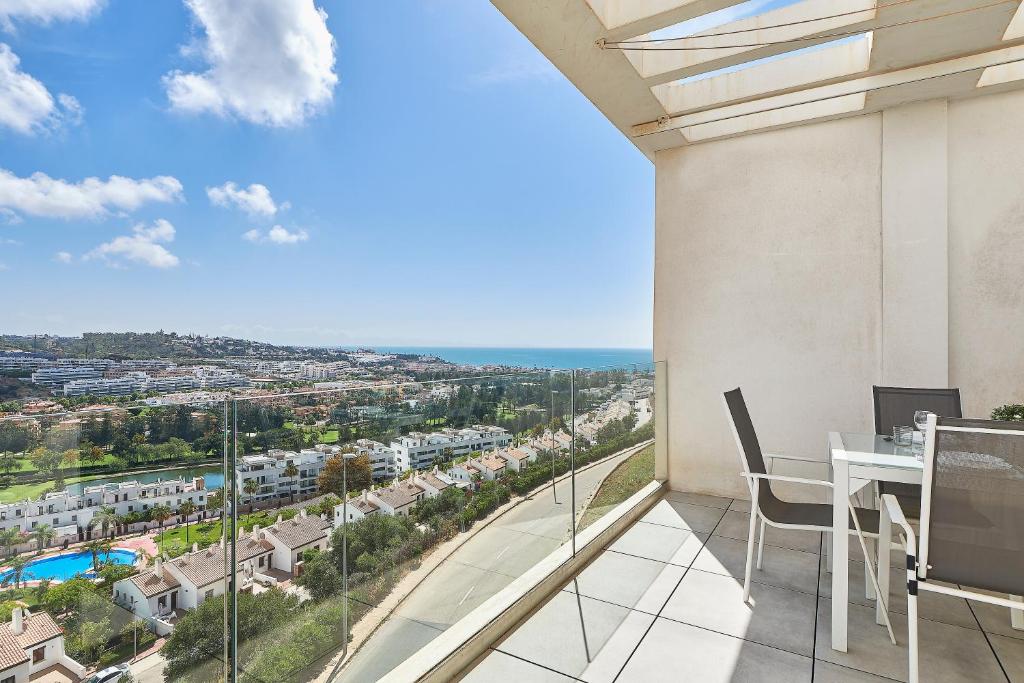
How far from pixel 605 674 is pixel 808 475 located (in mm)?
2747

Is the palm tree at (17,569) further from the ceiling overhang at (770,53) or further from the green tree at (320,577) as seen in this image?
the ceiling overhang at (770,53)

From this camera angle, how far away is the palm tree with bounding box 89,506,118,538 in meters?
0.95

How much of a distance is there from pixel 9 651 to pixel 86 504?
0.84 feet

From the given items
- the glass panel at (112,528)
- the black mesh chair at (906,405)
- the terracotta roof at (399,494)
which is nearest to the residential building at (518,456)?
the terracotta roof at (399,494)

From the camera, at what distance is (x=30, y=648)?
89 cm

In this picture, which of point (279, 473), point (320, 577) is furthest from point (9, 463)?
point (320, 577)

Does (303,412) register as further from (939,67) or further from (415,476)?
(939,67)

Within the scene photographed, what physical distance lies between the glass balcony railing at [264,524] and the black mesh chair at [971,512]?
1.54 m

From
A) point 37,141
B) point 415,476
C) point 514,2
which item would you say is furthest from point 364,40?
point 415,476

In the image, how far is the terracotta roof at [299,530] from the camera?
1301 mm

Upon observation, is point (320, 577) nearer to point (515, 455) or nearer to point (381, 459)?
point (381, 459)

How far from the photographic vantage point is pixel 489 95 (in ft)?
71.1

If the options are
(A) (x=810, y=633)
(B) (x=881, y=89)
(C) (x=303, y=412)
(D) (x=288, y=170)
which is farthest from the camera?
(D) (x=288, y=170)

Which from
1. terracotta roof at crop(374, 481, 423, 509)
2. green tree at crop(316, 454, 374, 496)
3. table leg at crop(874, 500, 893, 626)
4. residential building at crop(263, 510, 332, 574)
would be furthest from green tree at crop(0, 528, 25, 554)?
table leg at crop(874, 500, 893, 626)
